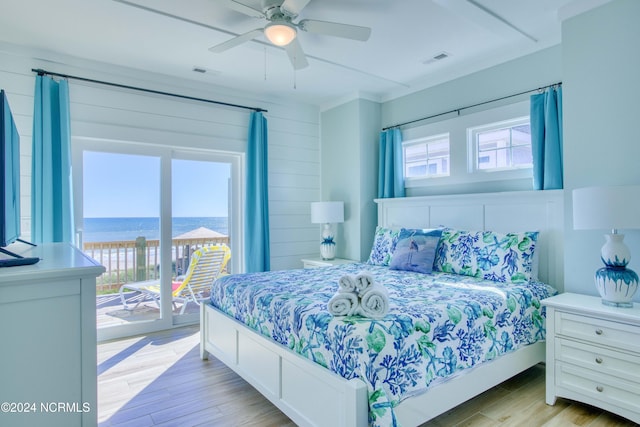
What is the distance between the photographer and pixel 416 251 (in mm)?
3340

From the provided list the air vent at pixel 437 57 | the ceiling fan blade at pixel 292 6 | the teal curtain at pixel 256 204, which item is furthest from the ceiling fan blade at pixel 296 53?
the teal curtain at pixel 256 204

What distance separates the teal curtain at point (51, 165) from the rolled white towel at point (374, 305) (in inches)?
113

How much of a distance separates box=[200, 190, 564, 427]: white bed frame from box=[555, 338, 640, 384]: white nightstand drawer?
10.1 inches

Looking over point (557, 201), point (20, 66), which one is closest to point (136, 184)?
point (20, 66)

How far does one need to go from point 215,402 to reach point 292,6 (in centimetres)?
259

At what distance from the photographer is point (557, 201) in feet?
9.78

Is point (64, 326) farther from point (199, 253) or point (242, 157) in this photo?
point (242, 157)

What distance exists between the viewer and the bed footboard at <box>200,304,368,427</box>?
163 cm

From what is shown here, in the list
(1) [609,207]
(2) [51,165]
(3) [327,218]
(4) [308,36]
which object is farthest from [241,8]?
(3) [327,218]

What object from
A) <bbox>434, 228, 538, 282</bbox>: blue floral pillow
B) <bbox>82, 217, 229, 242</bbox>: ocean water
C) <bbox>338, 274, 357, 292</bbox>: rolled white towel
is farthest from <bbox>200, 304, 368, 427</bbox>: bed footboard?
<bbox>434, 228, 538, 282</bbox>: blue floral pillow

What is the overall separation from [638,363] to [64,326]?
2805 mm

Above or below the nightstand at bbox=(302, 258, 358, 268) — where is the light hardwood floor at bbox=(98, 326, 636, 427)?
below

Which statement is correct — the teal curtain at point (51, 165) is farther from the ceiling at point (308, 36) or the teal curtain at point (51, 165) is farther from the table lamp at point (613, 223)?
the table lamp at point (613, 223)

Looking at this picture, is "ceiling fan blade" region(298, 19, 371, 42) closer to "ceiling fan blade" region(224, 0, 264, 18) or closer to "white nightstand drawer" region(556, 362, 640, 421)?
"ceiling fan blade" region(224, 0, 264, 18)
